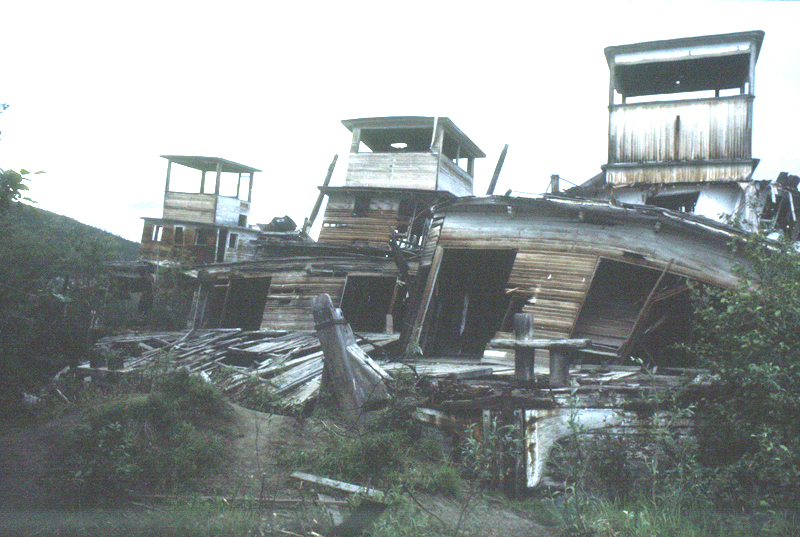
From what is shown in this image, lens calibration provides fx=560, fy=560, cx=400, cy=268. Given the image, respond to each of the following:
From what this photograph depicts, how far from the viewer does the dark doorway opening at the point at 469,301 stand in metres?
16.3

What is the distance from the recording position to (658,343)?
13945 millimetres

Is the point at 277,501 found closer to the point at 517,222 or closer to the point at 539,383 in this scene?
the point at 539,383

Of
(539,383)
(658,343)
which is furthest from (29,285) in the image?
(658,343)

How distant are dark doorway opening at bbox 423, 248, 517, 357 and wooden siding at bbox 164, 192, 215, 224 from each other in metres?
22.4

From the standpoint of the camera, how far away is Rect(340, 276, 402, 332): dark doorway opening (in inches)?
858

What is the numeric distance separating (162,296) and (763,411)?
23.7 metres

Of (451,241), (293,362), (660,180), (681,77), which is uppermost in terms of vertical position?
(681,77)

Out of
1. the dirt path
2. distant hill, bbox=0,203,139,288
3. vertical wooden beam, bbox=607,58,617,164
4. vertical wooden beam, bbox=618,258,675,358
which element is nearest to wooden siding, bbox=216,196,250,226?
distant hill, bbox=0,203,139,288

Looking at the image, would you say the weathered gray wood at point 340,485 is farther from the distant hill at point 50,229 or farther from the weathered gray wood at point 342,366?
the distant hill at point 50,229

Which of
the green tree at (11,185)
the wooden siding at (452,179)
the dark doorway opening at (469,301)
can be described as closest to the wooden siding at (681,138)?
the dark doorway opening at (469,301)

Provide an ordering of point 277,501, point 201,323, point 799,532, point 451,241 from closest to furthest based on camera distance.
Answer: point 799,532
point 277,501
point 451,241
point 201,323

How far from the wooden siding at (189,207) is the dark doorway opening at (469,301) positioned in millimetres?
22429

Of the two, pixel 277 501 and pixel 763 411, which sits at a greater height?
pixel 763 411

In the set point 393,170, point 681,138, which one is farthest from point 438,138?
point 681,138
